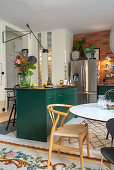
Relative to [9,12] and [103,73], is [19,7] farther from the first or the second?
[103,73]

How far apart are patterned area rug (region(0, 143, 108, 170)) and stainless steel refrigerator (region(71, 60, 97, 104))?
3837 millimetres

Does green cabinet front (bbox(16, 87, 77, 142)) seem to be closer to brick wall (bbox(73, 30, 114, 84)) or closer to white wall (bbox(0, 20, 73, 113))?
white wall (bbox(0, 20, 73, 113))

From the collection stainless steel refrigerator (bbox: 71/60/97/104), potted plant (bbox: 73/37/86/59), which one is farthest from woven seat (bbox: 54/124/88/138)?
potted plant (bbox: 73/37/86/59)

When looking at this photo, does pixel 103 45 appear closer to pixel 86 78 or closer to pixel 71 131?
pixel 86 78

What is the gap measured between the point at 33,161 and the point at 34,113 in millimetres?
949

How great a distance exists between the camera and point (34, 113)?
299 cm

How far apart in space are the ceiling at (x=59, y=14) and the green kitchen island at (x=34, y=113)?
7.92ft

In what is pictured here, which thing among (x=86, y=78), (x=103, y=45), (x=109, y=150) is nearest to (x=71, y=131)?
(x=109, y=150)

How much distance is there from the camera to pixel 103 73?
6.53 m

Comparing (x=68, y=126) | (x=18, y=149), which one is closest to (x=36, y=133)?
(x=18, y=149)

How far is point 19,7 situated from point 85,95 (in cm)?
358

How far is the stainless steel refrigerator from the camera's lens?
5.97 meters

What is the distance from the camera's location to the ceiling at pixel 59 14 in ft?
13.7

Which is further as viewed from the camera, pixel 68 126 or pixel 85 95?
pixel 85 95
